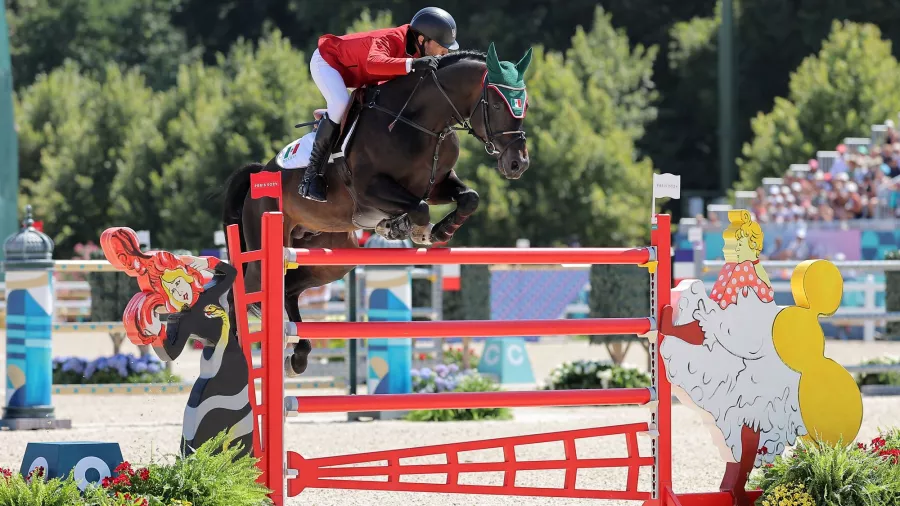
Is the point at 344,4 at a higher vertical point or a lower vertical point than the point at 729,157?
higher

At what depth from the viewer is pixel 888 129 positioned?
20.2m

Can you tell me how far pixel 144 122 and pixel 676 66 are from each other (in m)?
15.3

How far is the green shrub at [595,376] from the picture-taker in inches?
419

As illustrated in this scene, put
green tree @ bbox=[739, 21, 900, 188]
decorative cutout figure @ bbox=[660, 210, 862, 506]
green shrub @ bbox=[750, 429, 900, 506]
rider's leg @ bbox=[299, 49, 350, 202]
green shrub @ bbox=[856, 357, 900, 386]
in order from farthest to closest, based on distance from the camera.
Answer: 1. green tree @ bbox=[739, 21, 900, 188]
2. green shrub @ bbox=[856, 357, 900, 386]
3. rider's leg @ bbox=[299, 49, 350, 202]
4. decorative cutout figure @ bbox=[660, 210, 862, 506]
5. green shrub @ bbox=[750, 429, 900, 506]

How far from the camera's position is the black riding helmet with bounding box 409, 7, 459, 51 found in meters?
5.88

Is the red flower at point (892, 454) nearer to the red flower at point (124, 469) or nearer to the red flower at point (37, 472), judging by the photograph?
the red flower at point (124, 469)

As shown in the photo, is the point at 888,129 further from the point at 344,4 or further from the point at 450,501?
the point at 344,4

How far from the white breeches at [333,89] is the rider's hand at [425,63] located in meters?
0.37

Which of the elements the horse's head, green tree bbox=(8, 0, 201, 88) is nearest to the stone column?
the horse's head

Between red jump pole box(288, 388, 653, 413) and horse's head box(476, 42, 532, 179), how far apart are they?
926mm

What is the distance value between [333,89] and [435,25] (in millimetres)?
547

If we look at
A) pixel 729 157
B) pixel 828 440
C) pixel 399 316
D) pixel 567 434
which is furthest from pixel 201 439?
pixel 729 157

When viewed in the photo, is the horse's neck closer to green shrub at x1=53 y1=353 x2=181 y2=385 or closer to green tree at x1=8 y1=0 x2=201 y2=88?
green shrub at x1=53 y1=353 x2=181 y2=385

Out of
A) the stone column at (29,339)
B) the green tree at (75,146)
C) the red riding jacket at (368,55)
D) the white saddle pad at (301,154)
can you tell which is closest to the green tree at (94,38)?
Result: the green tree at (75,146)
